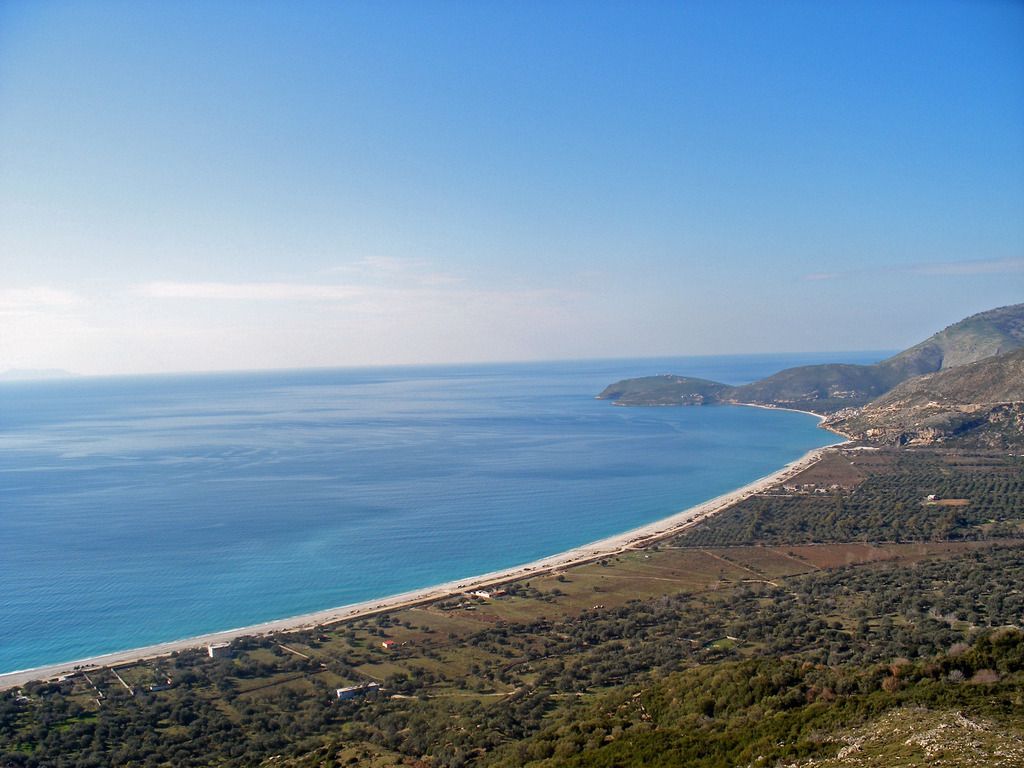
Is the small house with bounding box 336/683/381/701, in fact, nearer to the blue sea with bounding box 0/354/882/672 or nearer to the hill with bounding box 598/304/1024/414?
the blue sea with bounding box 0/354/882/672

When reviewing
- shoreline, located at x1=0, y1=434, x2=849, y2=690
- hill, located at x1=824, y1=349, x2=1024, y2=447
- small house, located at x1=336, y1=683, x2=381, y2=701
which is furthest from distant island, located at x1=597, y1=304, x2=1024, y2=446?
small house, located at x1=336, y1=683, x2=381, y2=701

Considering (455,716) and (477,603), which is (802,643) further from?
(477,603)

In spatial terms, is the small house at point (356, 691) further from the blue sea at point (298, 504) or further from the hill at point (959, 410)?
the hill at point (959, 410)

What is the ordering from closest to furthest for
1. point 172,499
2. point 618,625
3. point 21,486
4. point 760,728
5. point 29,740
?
point 760,728, point 29,740, point 618,625, point 172,499, point 21,486

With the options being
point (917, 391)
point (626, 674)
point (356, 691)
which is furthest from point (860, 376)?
point (356, 691)

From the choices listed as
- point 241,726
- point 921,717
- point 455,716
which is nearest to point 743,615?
point 455,716

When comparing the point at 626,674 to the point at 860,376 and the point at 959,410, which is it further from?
the point at 860,376

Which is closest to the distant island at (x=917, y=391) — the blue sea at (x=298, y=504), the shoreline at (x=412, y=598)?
the blue sea at (x=298, y=504)
